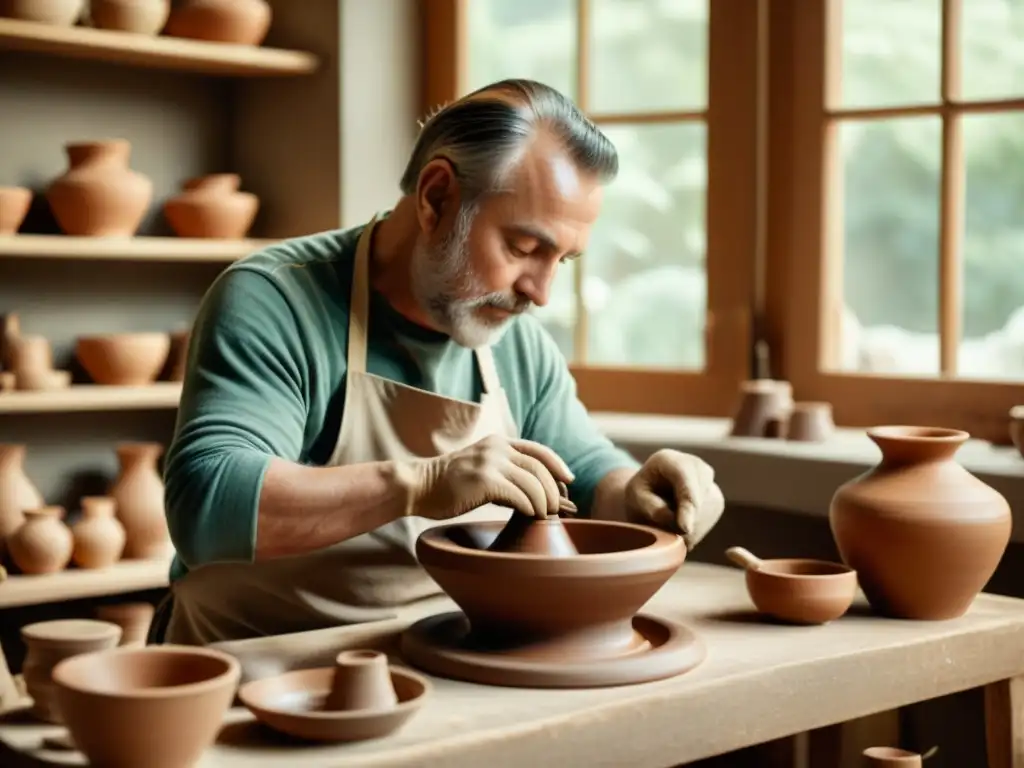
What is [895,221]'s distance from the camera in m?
3.15

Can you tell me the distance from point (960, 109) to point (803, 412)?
70cm

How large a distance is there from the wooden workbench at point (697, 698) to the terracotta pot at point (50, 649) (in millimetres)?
26

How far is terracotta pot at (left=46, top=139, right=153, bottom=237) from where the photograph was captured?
3.58 metres

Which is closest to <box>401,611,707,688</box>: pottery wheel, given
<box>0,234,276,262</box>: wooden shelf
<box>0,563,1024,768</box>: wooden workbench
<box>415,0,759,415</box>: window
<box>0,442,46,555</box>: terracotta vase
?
<box>0,563,1024,768</box>: wooden workbench

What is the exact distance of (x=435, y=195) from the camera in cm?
217

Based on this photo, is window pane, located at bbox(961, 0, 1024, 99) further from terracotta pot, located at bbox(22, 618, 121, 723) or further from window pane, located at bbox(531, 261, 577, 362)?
terracotta pot, located at bbox(22, 618, 121, 723)

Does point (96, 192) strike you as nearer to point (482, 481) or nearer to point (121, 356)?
point (121, 356)

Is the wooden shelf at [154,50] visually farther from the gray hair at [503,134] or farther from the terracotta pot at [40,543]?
the gray hair at [503,134]

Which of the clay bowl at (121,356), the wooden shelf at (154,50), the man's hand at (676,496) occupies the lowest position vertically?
the man's hand at (676,496)

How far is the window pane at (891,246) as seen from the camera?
122 inches

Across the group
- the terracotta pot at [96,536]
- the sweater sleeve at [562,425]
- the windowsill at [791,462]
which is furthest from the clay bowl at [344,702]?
the terracotta pot at [96,536]

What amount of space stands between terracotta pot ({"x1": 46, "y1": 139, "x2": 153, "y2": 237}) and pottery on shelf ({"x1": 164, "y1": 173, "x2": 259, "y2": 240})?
6.4 inches

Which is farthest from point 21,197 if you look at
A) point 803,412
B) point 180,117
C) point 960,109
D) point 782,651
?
point 782,651

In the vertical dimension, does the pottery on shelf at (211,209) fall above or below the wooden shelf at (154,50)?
below
